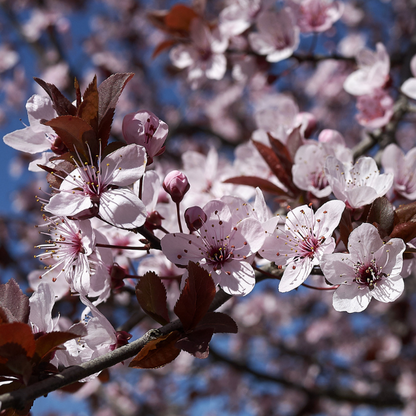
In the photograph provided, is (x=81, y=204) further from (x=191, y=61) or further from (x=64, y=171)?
(x=191, y=61)

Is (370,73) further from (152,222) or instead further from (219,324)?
(219,324)

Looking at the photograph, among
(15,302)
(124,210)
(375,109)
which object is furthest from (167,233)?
(375,109)

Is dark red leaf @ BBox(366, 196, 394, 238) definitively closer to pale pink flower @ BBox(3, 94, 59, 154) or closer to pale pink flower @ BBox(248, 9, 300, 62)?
pale pink flower @ BBox(3, 94, 59, 154)

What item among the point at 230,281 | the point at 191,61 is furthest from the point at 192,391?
the point at 230,281

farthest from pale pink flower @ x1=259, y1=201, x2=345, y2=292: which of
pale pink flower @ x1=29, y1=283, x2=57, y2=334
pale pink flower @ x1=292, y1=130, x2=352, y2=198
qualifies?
pale pink flower @ x1=29, y1=283, x2=57, y2=334

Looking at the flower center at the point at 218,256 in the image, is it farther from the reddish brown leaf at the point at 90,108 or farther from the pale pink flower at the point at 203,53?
the pale pink flower at the point at 203,53


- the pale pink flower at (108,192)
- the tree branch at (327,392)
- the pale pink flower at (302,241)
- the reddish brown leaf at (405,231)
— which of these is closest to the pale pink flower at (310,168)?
the pale pink flower at (302,241)
